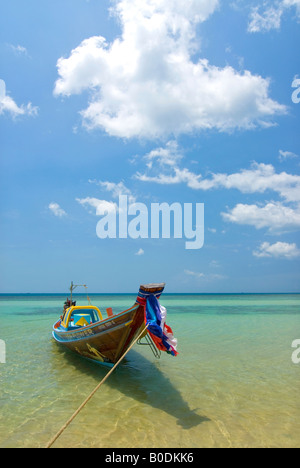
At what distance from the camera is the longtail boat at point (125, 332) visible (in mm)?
7375

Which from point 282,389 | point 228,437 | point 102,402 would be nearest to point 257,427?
point 228,437

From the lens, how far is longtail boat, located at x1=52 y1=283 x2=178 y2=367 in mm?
7375

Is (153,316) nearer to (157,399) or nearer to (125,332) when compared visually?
(125,332)

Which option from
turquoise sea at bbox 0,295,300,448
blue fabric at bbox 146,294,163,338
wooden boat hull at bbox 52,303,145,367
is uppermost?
blue fabric at bbox 146,294,163,338

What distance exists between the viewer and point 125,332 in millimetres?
8578

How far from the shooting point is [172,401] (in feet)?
24.6

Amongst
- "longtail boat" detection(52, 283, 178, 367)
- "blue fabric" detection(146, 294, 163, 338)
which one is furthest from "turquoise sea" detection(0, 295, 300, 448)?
"blue fabric" detection(146, 294, 163, 338)

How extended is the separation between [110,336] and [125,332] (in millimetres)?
690

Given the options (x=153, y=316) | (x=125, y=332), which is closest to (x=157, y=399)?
(x=125, y=332)

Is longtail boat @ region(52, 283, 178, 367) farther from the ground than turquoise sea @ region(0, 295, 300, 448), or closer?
farther from the ground

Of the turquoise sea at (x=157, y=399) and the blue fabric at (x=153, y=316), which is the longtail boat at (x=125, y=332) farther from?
the turquoise sea at (x=157, y=399)

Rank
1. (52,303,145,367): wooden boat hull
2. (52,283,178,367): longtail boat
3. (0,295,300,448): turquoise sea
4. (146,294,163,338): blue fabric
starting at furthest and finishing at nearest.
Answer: (52,303,145,367): wooden boat hull < (52,283,178,367): longtail boat < (146,294,163,338): blue fabric < (0,295,300,448): turquoise sea

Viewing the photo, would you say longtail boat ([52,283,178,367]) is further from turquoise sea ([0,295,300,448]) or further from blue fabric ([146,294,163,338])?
turquoise sea ([0,295,300,448])
